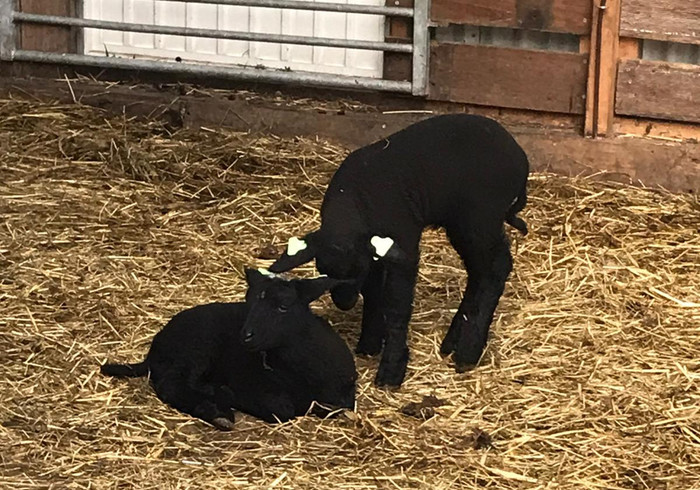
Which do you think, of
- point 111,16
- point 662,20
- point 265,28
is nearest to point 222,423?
point 662,20

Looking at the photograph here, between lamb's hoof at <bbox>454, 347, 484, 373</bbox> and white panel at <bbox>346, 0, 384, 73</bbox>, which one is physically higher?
white panel at <bbox>346, 0, 384, 73</bbox>

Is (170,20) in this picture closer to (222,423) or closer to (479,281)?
(479,281)

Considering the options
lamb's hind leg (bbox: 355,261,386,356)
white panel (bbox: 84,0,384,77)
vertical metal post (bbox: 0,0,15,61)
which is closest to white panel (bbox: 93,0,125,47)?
white panel (bbox: 84,0,384,77)

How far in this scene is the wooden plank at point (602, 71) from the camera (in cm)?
762

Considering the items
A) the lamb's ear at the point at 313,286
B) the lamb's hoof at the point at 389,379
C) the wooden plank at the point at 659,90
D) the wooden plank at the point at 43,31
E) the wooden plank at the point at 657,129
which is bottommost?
the lamb's hoof at the point at 389,379

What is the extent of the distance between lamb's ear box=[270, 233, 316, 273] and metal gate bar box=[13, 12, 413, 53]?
10.8 feet

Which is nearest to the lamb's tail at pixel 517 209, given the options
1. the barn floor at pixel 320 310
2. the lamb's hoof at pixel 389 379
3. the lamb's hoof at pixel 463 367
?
the barn floor at pixel 320 310

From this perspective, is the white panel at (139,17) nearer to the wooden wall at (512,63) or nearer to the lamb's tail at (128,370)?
the wooden wall at (512,63)

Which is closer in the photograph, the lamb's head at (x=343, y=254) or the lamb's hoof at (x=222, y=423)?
the lamb's hoof at (x=222, y=423)

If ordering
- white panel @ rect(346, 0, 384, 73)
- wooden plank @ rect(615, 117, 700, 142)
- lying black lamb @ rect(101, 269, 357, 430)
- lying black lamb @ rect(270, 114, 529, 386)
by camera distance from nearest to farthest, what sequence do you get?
lying black lamb @ rect(101, 269, 357, 430) < lying black lamb @ rect(270, 114, 529, 386) < wooden plank @ rect(615, 117, 700, 142) < white panel @ rect(346, 0, 384, 73)

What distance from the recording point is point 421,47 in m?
8.12

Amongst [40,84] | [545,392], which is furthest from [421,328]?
[40,84]

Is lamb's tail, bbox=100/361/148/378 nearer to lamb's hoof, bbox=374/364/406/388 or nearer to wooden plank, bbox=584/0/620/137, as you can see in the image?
lamb's hoof, bbox=374/364/406/388

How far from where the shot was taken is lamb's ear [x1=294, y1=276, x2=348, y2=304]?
16.0 feet
